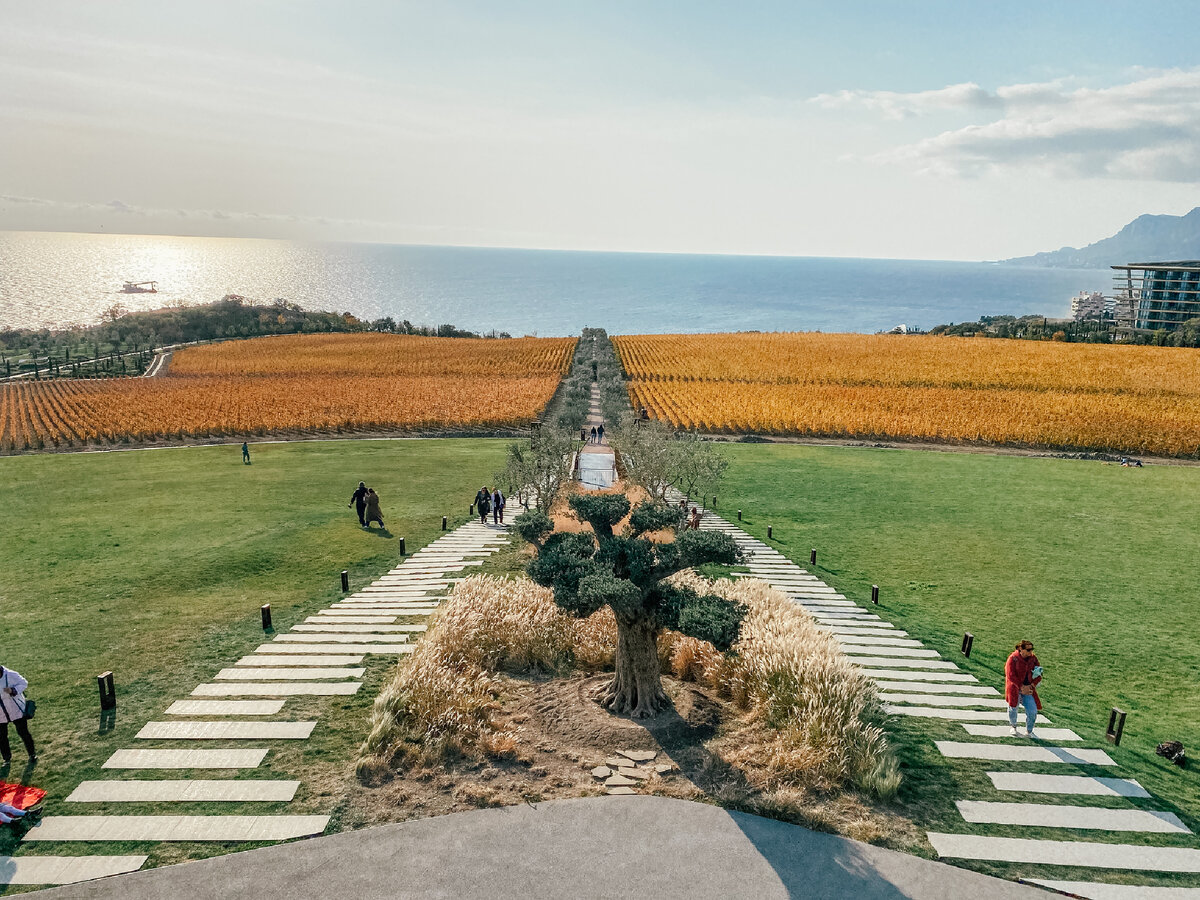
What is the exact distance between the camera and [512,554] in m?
17.4

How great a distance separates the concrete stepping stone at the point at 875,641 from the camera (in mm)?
12552

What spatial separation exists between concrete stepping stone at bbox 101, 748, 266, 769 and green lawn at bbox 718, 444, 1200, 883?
7554 millimetres

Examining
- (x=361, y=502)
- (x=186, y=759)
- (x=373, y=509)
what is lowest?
(x=186, y=759)

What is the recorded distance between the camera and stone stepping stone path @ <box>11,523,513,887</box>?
276 inches

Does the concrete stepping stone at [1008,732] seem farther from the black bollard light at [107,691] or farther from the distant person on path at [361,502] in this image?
the distant person on path at [361,502]

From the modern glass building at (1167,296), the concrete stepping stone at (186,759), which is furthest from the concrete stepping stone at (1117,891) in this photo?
the modern glass building at (1167,296)

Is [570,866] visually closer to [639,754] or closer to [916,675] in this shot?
[639,754]

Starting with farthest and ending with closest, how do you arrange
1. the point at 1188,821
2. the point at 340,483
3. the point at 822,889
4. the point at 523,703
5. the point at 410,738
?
the point at 340,483 < the point at 523,703 < the point at 410,738 < the point at 1188,821 < the point at 822,889

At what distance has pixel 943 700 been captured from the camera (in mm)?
10477

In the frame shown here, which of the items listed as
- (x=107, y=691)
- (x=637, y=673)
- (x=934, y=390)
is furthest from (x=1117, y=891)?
→ (x=934, y=390)

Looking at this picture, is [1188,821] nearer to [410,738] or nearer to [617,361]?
[410,738]

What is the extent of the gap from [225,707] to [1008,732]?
34.2 feet

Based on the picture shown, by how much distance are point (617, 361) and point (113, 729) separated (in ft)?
200

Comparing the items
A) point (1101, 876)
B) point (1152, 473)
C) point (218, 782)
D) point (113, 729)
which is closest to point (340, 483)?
point (113, 729)
